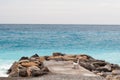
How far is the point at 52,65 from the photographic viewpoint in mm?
14445

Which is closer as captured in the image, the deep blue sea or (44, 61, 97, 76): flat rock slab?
(44, 61, 97, 76): flat rock slab

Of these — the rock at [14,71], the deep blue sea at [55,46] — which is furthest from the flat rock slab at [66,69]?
the deep blue sea at [55,46]

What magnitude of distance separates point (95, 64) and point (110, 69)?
112 cm

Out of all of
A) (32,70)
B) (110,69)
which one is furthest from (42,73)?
(110,69)

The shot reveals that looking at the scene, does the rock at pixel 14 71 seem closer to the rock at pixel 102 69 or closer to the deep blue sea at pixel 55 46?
the deep blue sea at pixel 55 46

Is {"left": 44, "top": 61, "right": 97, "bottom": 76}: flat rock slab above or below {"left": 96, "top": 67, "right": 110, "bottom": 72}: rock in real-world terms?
above

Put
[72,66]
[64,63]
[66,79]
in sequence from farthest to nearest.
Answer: [64,63]
[72,66]
[66,79]

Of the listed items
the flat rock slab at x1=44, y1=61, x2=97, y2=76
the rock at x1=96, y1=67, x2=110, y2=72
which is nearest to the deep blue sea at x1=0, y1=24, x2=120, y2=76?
the flat rock slab at x1=44, y1=61, x2=97, y2=76

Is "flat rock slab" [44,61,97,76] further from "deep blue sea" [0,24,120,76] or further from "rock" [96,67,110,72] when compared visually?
"deep blue sea" [0,24,120,76]

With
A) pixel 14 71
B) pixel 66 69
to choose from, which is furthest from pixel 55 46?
pixel 66 69

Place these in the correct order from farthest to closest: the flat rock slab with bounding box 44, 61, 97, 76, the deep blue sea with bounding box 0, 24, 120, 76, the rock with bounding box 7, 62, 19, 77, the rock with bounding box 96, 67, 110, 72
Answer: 1. the deep blue sea with bounding box 0, 24, 120, 76
2. the rock with bounding box 96, 67, 110, 72
3. the rock with bounding box 7, 62, 19, 77
4. the flat rock slab with bounding box 44, 61, 97, 76

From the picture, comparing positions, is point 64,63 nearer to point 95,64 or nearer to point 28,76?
point 95,64

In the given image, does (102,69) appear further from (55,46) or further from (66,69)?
(55,46)

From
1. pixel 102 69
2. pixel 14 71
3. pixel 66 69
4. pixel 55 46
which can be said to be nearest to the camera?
pixel 66 69
